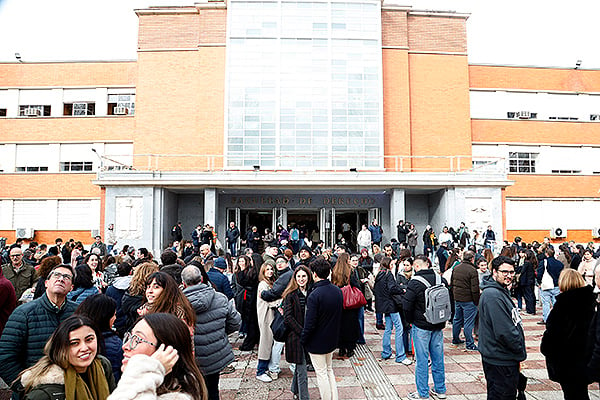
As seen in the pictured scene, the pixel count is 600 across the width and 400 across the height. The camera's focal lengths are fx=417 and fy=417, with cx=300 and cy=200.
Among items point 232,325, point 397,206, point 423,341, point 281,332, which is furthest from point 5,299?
point 397,206

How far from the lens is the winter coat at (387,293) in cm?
707

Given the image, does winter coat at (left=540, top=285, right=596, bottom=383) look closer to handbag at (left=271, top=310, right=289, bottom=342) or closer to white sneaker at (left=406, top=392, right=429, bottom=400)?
white sneaker at (left=406, top=392, right=429, bottom=400)

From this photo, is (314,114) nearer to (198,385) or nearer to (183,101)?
(183,101)

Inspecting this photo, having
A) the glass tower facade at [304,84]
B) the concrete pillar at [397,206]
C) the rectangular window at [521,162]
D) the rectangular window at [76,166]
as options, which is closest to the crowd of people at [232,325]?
the concrete pillar at [397,206]

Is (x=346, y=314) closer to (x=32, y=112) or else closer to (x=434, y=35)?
(x=434, y=35)

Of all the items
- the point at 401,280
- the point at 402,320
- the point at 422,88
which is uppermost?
the point at 422,88

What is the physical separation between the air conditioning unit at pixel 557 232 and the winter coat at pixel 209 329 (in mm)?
28148

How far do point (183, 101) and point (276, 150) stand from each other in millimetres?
6825

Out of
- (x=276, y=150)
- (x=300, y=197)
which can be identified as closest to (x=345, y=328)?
(x=300, y=197)

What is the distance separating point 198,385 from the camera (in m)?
2.11

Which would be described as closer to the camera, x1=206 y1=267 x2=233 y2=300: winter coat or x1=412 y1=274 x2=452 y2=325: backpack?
x1=412 y1=274 x2=452 y2=325: backpack

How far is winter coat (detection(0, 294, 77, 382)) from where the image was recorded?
3361mm

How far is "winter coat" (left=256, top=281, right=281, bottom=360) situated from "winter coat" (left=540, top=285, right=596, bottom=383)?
3574mm

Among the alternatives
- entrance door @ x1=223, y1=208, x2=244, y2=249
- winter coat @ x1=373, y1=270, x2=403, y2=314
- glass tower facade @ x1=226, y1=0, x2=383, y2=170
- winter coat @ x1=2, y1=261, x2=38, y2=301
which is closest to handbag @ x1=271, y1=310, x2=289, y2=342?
winter coat @ x1=373, y1=270, x2=403, y2=314
